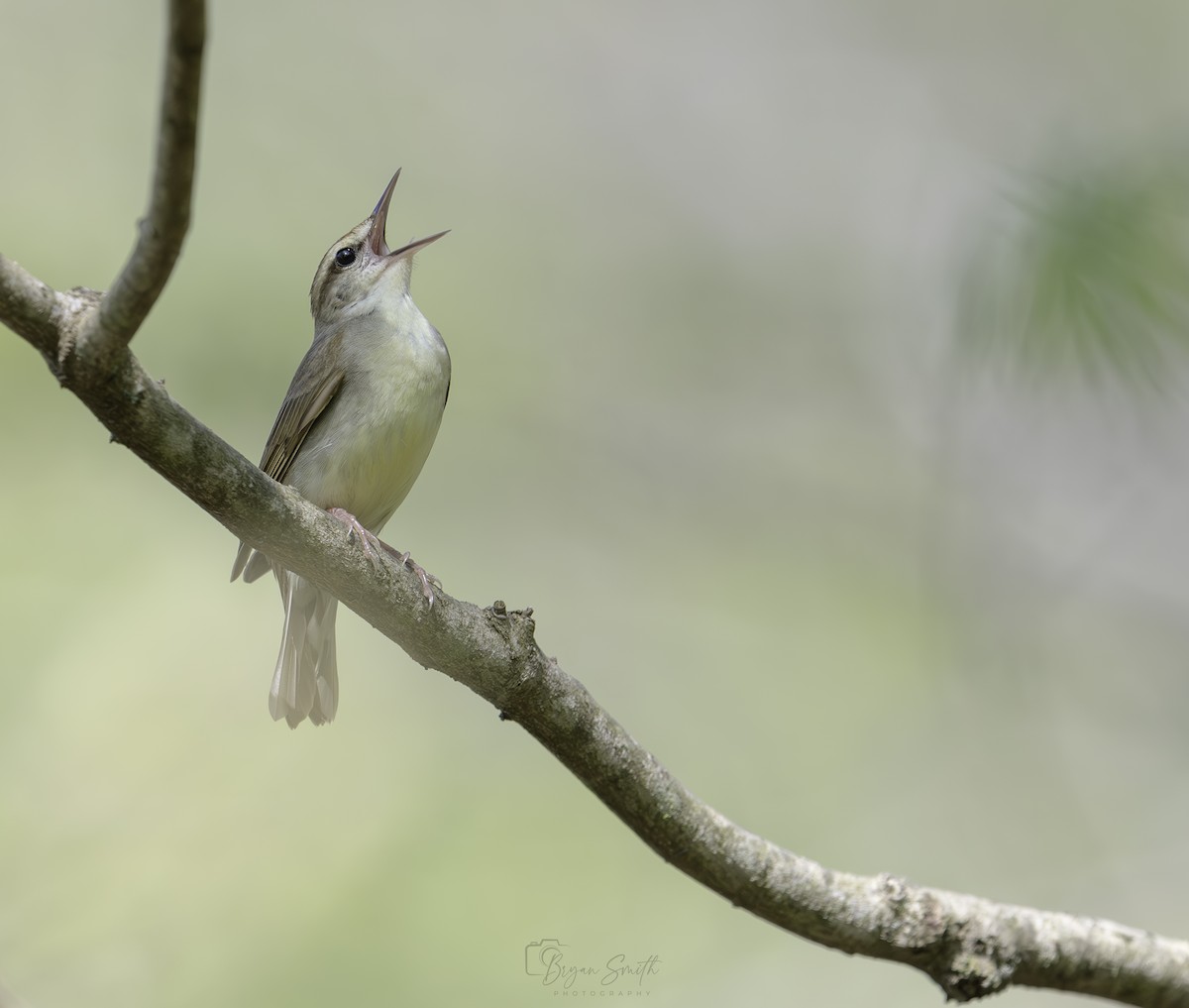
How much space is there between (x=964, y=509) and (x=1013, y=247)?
4582 mm

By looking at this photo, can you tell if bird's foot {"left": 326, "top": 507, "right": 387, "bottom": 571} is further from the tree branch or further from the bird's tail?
the tree branch

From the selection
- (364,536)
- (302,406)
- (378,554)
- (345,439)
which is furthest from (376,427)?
(378,554)

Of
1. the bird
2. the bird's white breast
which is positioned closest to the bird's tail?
the bird

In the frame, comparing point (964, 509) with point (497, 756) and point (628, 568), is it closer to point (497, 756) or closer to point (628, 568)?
point (628, 568)

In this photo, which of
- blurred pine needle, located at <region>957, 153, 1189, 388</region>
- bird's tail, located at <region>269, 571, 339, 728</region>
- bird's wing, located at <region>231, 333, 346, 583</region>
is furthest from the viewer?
bird's tail, located at <region>269, 571, 339, 728</region>

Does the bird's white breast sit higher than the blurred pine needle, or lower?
lower

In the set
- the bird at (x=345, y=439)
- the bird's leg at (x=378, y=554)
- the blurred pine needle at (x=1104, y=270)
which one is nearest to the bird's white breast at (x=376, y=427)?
the bird at (x=345, y=439)

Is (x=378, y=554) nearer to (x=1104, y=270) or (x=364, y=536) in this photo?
(x=364, y=536)

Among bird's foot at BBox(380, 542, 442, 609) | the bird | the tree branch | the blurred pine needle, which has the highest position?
the blurred pine needle

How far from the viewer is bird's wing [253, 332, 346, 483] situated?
5387mm

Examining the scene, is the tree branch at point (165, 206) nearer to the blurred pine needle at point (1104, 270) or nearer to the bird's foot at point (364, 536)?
the bird's foot at point (364, 536)

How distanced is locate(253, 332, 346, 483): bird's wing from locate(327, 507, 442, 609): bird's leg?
396 mm

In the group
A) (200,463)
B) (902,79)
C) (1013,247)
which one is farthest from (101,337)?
(902,79)

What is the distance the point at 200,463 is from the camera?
294 cm
